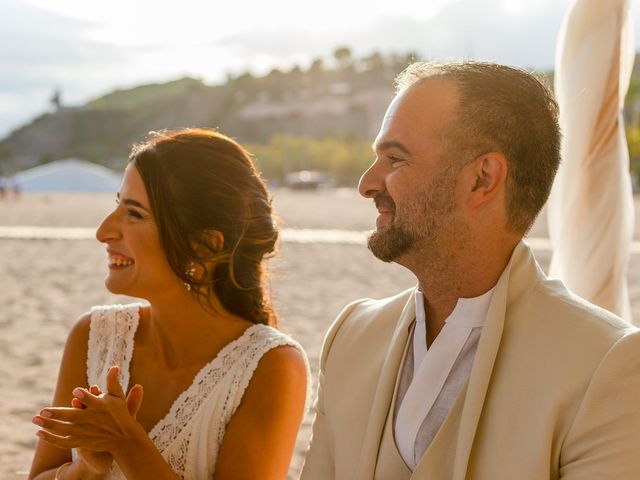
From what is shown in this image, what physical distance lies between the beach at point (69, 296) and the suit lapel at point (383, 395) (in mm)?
781

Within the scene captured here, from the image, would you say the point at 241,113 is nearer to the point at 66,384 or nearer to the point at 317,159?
the point at 317,159

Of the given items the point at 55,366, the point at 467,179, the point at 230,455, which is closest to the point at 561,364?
the point at 467,179

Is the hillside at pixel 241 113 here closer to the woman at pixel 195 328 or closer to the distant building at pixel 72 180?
the distant building at pixel 72 180

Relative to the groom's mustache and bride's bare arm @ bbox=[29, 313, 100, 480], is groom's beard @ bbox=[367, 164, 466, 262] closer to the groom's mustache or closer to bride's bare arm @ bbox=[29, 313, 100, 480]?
the groom's mustache

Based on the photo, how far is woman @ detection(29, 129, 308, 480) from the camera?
232cm

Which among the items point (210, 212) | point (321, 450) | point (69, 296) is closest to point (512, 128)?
point (321, 450)

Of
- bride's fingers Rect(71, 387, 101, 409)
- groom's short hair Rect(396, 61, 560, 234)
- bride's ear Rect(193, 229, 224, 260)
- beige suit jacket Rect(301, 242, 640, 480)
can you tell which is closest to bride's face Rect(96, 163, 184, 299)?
bride's ear Rect(193, 229, 224, 260)

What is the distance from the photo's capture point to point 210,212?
2.44 metres

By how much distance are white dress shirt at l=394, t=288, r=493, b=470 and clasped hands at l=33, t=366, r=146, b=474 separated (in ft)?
2.15

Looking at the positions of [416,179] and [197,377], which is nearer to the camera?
[416,179]

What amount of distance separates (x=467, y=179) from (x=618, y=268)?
1.03 metres

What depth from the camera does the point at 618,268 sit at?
2588mm

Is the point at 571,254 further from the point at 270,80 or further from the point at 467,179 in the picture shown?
the point at 270,80

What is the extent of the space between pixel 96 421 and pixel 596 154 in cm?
163
